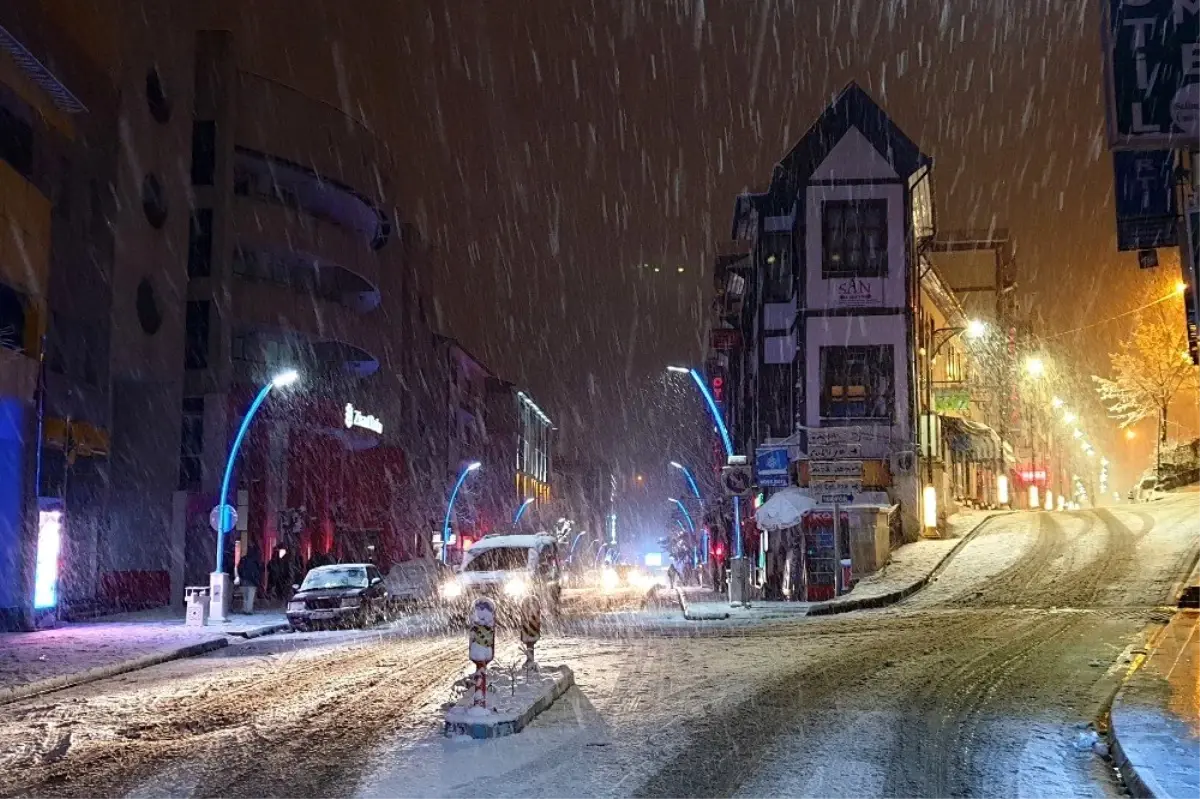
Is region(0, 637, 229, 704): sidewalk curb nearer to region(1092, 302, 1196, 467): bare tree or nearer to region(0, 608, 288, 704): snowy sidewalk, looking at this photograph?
region(0, 608, 288, 704): snowy sidewalk

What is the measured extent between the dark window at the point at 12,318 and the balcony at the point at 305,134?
763 inches

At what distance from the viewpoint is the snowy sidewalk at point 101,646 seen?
48.4 feet

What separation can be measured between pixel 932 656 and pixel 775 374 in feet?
80.2

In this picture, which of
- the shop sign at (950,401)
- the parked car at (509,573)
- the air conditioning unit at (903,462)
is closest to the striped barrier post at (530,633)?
the parked car at (509,573)

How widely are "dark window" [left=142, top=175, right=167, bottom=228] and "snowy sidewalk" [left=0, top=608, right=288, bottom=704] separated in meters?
14.1

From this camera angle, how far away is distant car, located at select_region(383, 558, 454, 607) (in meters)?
31.3

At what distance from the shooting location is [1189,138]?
8391 millimetres

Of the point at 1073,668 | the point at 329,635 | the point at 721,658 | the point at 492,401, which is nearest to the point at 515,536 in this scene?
the point at 329,635

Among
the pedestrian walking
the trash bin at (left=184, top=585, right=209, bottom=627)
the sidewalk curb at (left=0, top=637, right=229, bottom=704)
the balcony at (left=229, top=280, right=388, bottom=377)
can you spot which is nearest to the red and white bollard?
the sidewalk curb at (left=0, top=637, right=229, bottom=704)

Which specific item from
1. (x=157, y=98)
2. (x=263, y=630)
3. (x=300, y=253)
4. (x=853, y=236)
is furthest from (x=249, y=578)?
(x=853, y=236)

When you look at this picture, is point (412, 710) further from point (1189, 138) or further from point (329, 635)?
point (329, 635)

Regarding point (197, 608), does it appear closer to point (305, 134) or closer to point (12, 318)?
point (12, 318)

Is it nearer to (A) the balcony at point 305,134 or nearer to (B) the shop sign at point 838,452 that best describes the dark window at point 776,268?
(B) the shop sign at point 838,452

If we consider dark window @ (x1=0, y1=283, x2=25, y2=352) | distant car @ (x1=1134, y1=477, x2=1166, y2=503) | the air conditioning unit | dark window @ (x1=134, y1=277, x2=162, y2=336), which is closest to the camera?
dark window @ (x1=0, y1=283, x2=25, y2=352)
